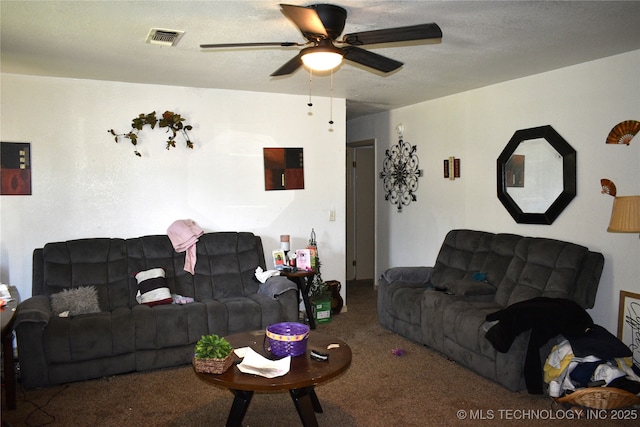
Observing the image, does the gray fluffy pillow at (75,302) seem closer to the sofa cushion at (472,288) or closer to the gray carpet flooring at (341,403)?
the gray carpet flooring at (341,403)

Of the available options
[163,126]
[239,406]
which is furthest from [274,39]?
[239,406]

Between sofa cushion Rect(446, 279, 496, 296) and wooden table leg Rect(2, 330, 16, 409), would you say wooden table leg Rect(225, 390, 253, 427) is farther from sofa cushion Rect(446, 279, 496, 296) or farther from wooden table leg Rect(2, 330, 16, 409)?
sofa cushion Rect(446, 279, 496, 296)

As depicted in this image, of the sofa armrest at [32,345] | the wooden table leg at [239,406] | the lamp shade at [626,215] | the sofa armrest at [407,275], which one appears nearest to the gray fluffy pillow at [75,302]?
the sofa armrest at [32,345]

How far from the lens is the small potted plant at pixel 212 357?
8.33ft

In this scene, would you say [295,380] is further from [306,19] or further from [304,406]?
[306,19]

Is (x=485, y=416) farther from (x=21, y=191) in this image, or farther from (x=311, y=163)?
(x=21, y=191)

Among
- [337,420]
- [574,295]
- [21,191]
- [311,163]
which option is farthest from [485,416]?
[21,191]

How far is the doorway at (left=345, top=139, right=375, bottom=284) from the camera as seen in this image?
24.1ft

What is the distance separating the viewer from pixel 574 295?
3.66 metres

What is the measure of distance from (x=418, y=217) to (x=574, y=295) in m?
2.46

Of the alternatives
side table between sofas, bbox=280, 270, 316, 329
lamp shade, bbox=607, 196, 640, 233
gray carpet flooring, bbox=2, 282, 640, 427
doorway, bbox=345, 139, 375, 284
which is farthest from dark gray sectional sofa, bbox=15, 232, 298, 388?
doorway, bbox=345, 139, 375, 284

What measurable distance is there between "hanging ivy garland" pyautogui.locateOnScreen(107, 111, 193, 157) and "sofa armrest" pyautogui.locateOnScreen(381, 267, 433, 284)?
2.36 meters

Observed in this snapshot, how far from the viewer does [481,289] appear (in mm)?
4250

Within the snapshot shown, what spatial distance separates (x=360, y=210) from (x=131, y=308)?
4.05 meters
